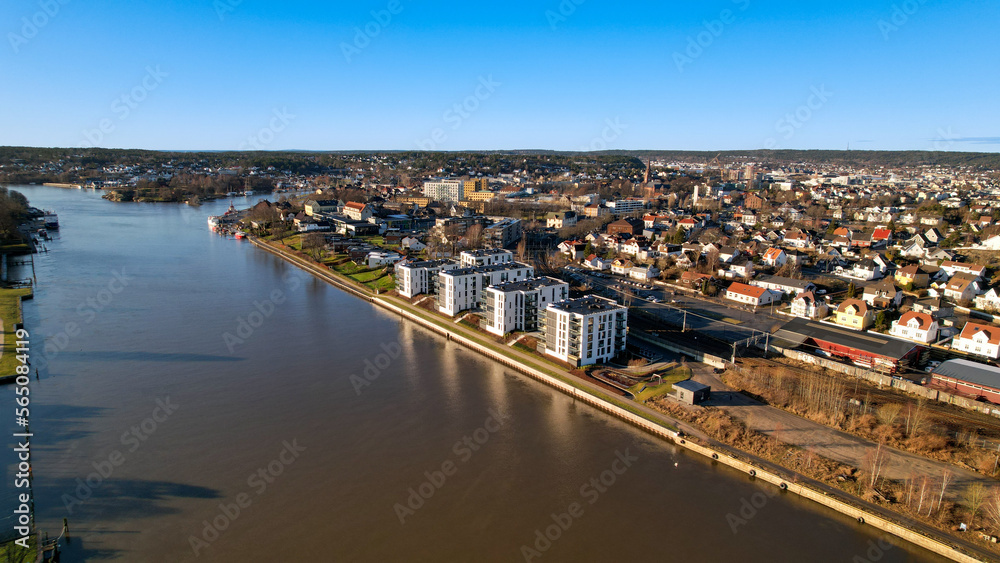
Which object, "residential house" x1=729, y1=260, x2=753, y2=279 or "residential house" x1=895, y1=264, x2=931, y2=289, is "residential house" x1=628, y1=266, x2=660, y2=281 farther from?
"residential house" x1=895, y1=264, x2=931, y2=289

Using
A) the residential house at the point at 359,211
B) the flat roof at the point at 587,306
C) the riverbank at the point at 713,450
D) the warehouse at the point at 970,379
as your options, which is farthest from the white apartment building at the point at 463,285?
the residential house at the point at 359,211

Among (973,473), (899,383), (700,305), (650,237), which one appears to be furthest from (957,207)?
(973,473)

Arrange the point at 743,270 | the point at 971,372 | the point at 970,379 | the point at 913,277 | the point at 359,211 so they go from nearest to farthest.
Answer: the point at 970,379 → the point at 971,372 → the point at 913,277 → the point at 743,270 → the point at 359,211

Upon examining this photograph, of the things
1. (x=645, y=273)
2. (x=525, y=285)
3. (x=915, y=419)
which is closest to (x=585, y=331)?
(x=525, y=285)

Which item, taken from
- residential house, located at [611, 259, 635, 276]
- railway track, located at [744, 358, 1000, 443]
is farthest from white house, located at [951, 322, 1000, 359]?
residential house, located at [611, 259, 635, 276]

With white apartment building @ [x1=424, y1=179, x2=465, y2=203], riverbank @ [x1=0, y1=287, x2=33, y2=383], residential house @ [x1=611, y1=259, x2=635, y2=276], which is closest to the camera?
riverbank @ [x1=0, y1=287, x2=33, y2=383]

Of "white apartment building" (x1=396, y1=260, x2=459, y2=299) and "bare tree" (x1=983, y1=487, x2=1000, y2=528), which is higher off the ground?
"white apartment building" (x1=396, y1=260, x2=459, y2=299)

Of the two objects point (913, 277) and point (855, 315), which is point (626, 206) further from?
point (855, 315)
